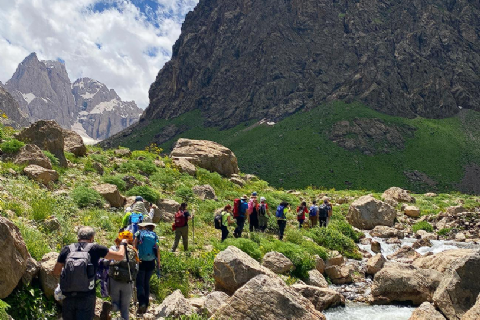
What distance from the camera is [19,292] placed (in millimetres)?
6070

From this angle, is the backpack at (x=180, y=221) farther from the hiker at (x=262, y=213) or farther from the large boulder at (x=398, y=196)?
the large boulder at (x=398, y=196)

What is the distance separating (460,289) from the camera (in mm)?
8594

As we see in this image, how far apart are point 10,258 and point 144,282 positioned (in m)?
2.83

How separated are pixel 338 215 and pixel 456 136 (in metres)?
86.6

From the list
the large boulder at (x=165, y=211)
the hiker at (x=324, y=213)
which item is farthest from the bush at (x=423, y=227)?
the large boulder at (x=165, y=211)

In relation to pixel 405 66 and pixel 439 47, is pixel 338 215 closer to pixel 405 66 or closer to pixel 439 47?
pixel 405 66

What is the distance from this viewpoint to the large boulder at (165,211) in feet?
46.1

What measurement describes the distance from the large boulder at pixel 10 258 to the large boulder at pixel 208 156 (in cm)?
2038

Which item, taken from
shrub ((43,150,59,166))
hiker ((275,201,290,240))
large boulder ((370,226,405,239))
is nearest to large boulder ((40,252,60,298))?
shrub ((43,150,59,166))

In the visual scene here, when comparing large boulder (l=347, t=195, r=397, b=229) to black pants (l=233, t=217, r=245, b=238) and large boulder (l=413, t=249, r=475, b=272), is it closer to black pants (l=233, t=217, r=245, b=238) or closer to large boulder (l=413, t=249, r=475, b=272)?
large boulder (l=413, t=249, r=475, b=272)

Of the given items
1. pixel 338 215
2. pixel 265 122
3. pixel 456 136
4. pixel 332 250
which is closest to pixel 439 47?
pixel 456 136

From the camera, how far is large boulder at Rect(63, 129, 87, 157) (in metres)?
19.4

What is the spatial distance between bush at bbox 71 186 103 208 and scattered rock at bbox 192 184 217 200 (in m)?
6.80

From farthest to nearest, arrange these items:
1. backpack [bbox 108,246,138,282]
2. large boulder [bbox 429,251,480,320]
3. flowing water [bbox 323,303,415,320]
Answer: flowing water [bbox 323,303,415,320]
large boulder [bbox 429,251,480,320]
backpack [bbox 108,246,138,282]
